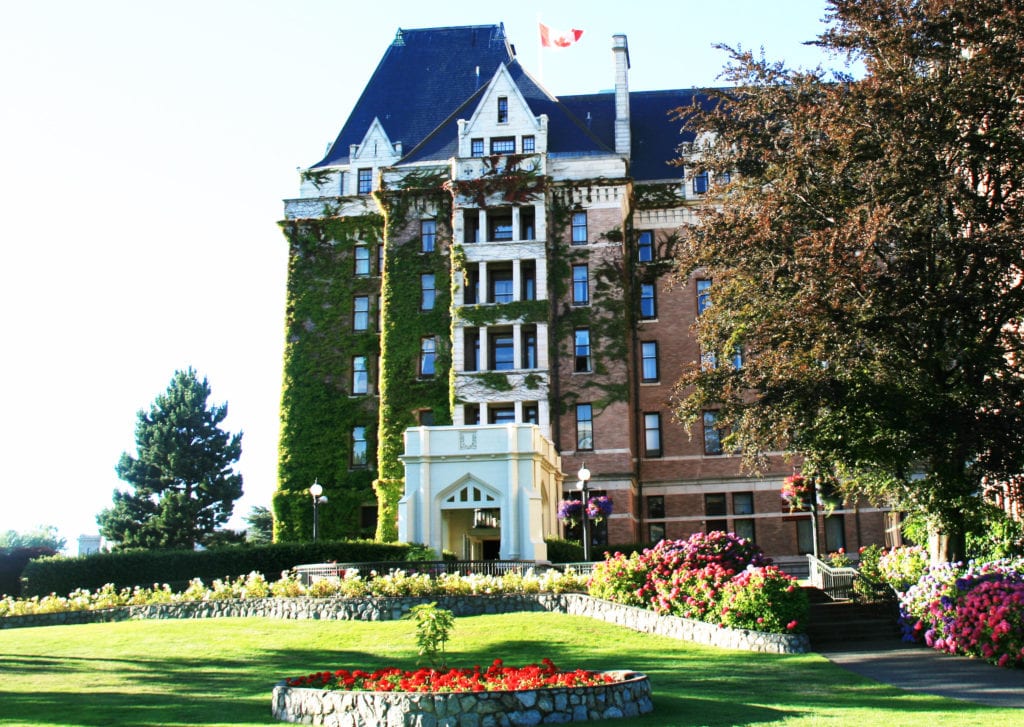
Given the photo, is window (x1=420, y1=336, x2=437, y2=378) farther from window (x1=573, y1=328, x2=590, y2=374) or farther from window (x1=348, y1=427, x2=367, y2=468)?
window (x1=573, y1=328, x2=590, y2=374)

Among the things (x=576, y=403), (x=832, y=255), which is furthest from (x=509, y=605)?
(x=576, y=403)

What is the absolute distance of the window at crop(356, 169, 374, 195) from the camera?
5347 cm

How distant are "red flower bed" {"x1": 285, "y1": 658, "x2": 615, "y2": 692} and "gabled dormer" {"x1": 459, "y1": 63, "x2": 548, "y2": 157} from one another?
36.1 metres

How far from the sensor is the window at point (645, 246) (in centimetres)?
5146

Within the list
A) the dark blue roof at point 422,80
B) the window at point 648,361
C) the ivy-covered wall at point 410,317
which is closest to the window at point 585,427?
the window at point 648,361

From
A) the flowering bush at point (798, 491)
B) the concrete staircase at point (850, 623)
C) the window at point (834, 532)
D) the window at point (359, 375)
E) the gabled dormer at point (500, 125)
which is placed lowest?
the concrete staircase at point (850, 623)

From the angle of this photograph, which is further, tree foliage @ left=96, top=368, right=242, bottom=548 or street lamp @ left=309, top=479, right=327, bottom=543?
tree foliage @ left=96, top=368, right=242, bottom=548

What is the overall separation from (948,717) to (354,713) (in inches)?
314

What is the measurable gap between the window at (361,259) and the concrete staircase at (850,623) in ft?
99.7

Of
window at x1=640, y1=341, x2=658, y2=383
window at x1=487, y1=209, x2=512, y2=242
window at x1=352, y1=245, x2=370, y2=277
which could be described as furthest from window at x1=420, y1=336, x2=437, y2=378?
window at x1=640, y1=341, x2=658, y2=383

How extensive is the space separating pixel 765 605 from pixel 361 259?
109 ft

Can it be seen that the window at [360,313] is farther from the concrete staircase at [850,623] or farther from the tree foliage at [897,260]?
the concrete staircase at [850,623]

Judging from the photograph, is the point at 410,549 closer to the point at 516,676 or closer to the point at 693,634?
the point at 693,634

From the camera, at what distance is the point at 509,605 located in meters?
27.8
